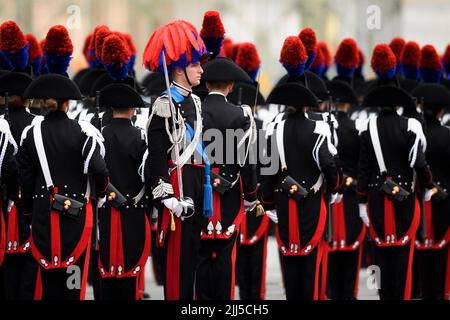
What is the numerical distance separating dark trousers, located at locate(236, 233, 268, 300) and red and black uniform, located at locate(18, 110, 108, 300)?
9.75ft

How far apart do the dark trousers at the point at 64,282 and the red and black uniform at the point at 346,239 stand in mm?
3204

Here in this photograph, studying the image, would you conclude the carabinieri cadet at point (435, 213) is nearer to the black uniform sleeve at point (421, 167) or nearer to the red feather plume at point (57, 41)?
the black uniform sleeve at point (421, 167)

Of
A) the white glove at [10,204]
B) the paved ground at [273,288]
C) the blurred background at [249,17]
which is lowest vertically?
the paved ground at [273,288]

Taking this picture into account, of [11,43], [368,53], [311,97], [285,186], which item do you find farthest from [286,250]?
[368,53]

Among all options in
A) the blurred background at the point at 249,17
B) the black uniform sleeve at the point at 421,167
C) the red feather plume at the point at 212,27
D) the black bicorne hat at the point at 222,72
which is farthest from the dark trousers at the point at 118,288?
the blurred background at the point at 249,17

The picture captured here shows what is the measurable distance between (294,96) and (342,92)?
2142 millimetres

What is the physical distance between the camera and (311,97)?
10297 millimetres

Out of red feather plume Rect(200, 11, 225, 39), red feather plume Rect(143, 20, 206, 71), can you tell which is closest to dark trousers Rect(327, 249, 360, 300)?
red feather plume Rect(200, 11, 225, 39)

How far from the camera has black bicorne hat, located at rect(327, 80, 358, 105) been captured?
40.5ft

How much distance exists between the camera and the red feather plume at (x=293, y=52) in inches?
410

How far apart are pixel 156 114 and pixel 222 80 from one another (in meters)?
1.00

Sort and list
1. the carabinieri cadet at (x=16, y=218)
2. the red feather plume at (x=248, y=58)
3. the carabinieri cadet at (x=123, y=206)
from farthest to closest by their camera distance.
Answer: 1. the red feather plume at (x=248, y=58)
2. the carabinieri cadet at (x=16, y=218)
3. the carabinieri cadet at (x=123, y=206)

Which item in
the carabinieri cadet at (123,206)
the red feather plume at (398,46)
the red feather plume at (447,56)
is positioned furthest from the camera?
the red feather plume at (398,46)

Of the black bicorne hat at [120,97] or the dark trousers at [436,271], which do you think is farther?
the dark trousers at [436,271]
